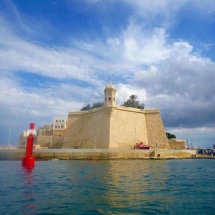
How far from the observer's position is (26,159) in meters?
17.8

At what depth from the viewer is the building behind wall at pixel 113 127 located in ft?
122

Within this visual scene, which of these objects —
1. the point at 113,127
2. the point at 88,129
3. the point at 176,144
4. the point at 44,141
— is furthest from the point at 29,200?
the point at 176,144

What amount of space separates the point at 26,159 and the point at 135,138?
2596 cm

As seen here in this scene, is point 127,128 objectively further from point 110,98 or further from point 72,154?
point 72,154

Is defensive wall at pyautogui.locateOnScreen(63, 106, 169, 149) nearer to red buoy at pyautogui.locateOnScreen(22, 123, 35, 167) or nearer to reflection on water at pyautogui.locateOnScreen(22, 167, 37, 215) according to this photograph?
red buoy at pyautogui.locateOnScreen(22, 123, 35, 167)

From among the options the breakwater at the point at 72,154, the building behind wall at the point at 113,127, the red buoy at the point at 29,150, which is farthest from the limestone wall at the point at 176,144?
the red buoy at the point at 29,150

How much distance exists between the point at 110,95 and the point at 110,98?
0.55 meters

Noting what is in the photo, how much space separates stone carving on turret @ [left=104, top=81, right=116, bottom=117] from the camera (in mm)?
36775

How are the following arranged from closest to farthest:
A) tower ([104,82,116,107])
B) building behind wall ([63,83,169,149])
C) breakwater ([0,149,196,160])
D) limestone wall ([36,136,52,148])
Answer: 1. breakwater ([0,149,196,160])
2. tower ([104,82,116,107])
3. building behind wall ([63,83,169,149])
4. limestone wall ([36,136,52,148])

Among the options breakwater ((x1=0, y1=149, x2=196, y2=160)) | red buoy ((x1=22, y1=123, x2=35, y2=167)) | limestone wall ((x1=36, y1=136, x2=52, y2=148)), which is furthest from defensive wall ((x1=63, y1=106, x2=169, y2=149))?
red buoy ((x1=22, y1=123, x2=35, y2=167))

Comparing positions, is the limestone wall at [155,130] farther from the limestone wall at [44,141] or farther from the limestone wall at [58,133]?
the limestone wall at [44,141]

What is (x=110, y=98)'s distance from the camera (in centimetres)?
3706

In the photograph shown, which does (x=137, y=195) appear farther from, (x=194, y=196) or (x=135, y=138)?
(x=135, y=138)

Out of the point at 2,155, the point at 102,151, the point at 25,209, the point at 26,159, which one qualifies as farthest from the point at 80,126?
the point at 25,209
